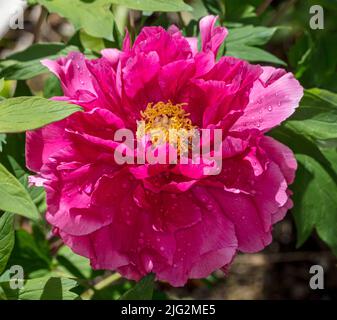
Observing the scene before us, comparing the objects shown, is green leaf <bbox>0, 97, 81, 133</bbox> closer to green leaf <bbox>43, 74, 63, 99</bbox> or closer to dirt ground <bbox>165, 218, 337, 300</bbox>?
green leaf <bbox>43, 74, 63, 99</bbox>

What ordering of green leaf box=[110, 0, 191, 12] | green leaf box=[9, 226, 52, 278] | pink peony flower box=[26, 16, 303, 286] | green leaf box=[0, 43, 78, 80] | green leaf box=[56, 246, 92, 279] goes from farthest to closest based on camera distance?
green leaf box=[56, 246, 92, 279] < green leaf box=[9, 226, 52, 278] < green leaf box=[0, 43, 78, 80] < green leaf box=[110, 0, 191, 12] < pink peony flower box=[26, 16, 303, 286]

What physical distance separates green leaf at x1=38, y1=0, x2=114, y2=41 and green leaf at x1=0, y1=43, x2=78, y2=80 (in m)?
0.15

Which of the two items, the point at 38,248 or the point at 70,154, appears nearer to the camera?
the point at 70,154

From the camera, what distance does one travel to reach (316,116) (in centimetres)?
131

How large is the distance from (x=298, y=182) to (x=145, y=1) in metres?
0.47

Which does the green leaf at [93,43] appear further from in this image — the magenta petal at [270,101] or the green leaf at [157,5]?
the magenta petal at [270,101]

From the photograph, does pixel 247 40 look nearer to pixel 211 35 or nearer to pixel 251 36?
pixel 251 36

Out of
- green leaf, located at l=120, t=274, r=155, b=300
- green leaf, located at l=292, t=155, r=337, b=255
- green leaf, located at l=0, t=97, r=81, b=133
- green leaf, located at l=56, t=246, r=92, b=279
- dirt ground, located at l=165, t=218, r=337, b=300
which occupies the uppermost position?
green leaf, located at l=0, t=97, r=81, b=133

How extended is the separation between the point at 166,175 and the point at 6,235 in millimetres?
273

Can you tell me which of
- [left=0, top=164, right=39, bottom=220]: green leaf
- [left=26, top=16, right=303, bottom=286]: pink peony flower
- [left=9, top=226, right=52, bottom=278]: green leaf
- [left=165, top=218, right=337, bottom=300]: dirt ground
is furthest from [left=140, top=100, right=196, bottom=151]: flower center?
[left=165, top=218, right=337, bottom=300]: dirt ground

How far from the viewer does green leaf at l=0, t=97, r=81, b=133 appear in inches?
39.9

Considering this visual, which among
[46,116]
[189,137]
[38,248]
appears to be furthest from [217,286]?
[46,116]

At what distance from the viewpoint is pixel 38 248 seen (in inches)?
63.5
